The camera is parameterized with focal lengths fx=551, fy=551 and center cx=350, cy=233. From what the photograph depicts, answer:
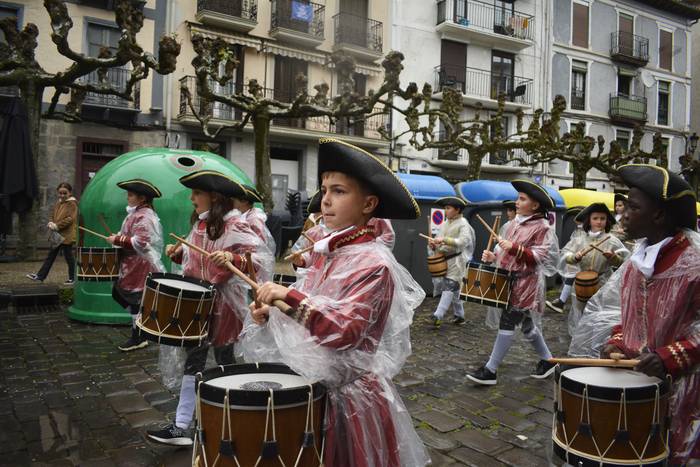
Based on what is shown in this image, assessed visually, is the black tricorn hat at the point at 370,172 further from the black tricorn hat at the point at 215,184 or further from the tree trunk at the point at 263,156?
the tree trunk at the point at 263,156

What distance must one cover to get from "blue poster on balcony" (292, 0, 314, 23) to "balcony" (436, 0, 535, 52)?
640 centimetres

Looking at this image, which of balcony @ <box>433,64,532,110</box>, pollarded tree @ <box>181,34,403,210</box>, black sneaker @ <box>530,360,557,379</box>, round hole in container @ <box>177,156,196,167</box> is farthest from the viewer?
balcony @ <box>433,64,532,110</box>

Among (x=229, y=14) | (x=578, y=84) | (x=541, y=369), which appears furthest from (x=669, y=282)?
(x=578, y=84)

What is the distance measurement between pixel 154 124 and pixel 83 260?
1424 cm

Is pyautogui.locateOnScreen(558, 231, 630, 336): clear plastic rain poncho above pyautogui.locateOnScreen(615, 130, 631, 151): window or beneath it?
beneath

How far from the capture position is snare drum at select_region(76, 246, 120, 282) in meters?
6.17

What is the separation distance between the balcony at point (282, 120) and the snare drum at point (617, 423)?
55.8ft

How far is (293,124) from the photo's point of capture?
22406 mm

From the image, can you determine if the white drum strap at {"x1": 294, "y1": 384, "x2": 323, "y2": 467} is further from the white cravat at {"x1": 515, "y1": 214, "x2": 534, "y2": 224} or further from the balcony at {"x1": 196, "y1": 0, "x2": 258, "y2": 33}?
the balcony at {"x1": 196, "y1": 0, "x2": 258, "y2": 33}

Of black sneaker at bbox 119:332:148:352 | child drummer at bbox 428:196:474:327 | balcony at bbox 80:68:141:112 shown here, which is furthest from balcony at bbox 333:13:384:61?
black sneaker at bbox 119:332:148:352

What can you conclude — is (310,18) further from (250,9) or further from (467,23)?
(467,23)

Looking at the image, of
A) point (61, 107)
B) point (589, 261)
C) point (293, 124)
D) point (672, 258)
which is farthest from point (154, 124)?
point (672, 258)

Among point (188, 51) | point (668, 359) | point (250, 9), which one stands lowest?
point (668, 359)

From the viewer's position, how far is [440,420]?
4.35 m
